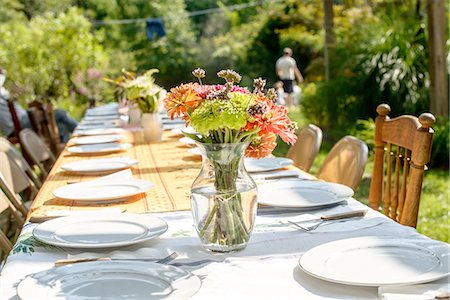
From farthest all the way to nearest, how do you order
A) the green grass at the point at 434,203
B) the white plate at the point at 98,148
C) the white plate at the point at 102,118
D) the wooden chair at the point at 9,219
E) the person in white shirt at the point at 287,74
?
1. the person in white shirt at the point at 287,74
2. the white plate at the point at 102,118
3. the green grass at the point at 434,203
4. the white plate at the point at 98,148
5. the wooden chair at the point at 9,219

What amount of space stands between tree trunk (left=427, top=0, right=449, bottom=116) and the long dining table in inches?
189

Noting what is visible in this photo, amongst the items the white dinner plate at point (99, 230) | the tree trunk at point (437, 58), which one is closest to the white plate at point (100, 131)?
the white dinner plate at point (99, 230)

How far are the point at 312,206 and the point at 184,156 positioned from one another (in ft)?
4.21

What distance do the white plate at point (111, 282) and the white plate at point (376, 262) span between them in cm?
25

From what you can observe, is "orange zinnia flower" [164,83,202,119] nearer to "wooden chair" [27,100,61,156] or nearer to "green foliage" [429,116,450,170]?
"wooden chair" [27,100,61,156]

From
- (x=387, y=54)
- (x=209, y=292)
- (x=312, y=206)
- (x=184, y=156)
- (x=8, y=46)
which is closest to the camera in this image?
(x=209, y=292)

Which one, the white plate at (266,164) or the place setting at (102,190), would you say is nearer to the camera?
the place setting at (102,190)

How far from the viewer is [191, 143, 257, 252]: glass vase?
1635 millimetres

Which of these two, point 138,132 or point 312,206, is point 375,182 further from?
point 138,132

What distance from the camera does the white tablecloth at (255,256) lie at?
138 cm

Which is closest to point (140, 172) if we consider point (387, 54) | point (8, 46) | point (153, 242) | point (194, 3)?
point (153, 242)

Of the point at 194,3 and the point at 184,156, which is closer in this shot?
the point at 184,156

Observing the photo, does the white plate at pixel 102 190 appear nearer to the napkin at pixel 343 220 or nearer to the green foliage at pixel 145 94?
the napkin at pixel 343 220

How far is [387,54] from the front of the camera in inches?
299
